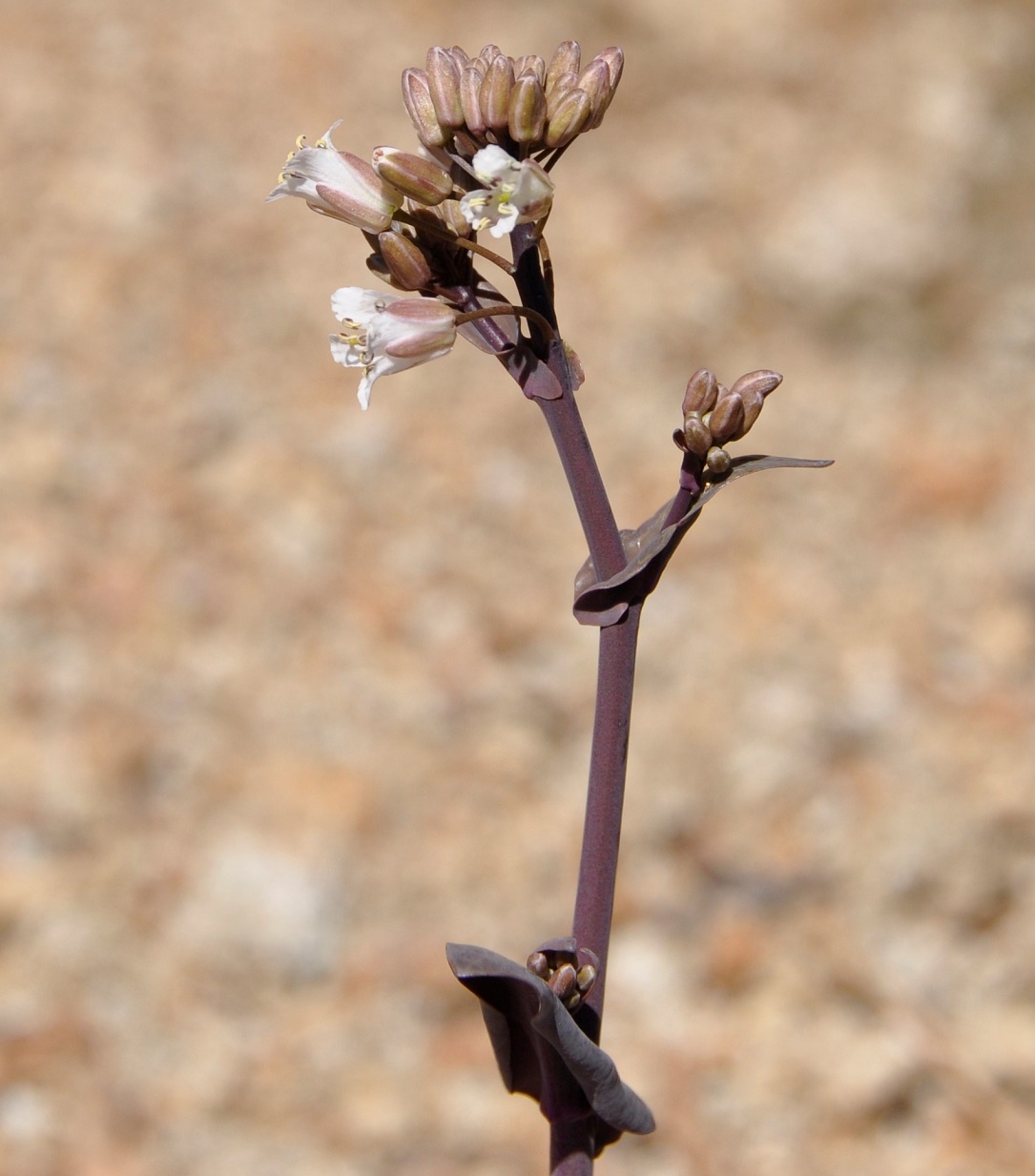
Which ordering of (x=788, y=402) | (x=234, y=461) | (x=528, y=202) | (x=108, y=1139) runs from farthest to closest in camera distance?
(x=788, y=402) < (x=234, y=461) < (x=108, y=1139) < (x=528, y=202)

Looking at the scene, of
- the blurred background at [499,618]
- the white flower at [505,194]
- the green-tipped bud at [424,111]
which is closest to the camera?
the white flower at [505,194]

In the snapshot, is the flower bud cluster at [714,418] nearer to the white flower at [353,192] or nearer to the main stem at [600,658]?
the main stem at [600,658]

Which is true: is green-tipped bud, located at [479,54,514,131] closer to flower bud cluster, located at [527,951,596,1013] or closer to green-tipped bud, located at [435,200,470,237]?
green-tipped bud, located at [435,200,470,237]

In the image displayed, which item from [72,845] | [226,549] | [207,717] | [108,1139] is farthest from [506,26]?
[108,1139]

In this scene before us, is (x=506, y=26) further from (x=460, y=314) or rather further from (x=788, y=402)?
(x=460, y=314)

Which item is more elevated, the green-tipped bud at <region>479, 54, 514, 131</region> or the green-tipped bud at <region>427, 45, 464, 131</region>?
the green-tipped bud at <region>427, 45, 464, 131</region>

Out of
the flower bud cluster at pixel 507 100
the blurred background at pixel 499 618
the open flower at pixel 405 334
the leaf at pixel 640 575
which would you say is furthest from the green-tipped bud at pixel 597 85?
the blurred background at pixel 499 618

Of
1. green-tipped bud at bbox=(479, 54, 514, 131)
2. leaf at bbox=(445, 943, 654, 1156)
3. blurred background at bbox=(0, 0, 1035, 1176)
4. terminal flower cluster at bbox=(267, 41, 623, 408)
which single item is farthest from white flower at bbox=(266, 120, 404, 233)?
blurred background at bbox=(0, 0, 1035, 1176)
